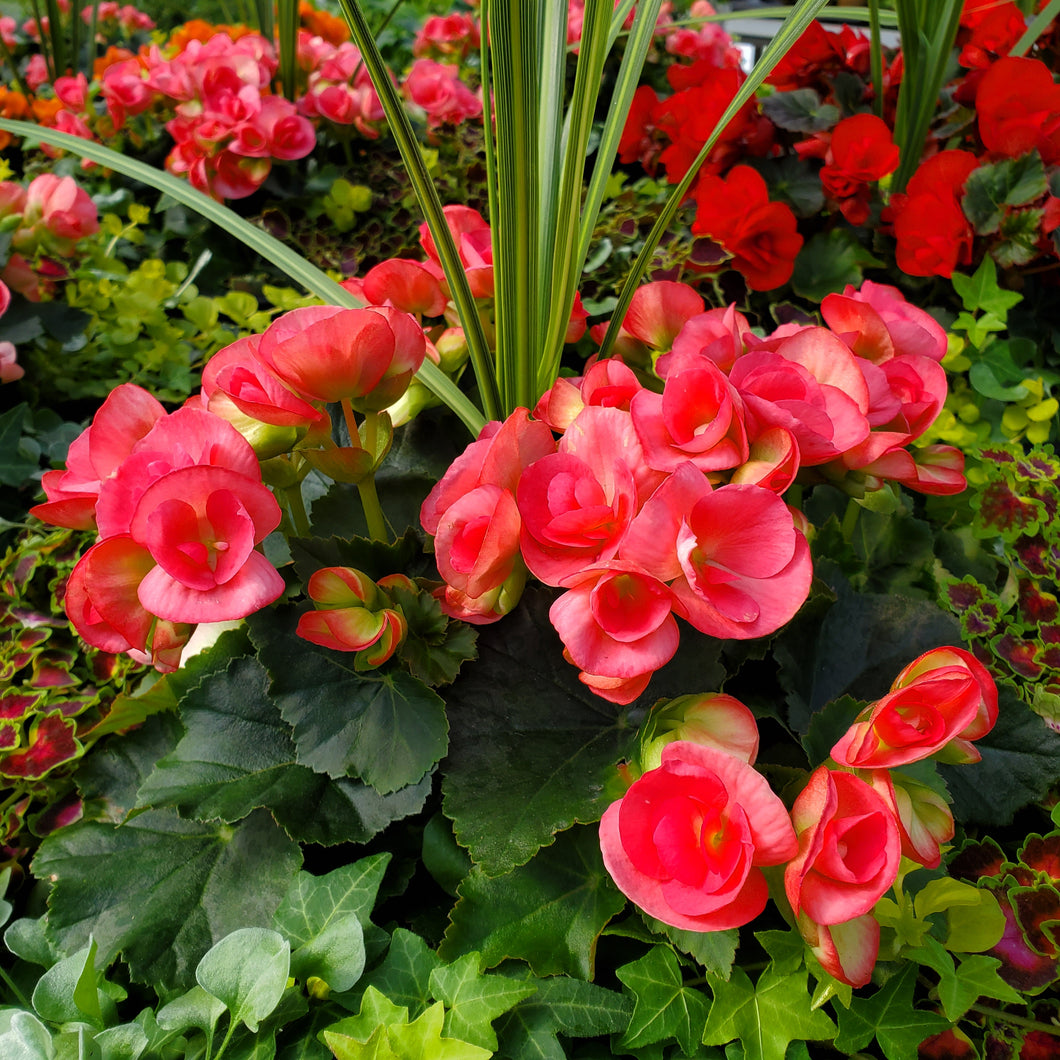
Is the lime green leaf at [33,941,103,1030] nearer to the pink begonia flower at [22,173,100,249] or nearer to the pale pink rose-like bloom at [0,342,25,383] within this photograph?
the pale pink rose-like bloom at [0,342,25,383]

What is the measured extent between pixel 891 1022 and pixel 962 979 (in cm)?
6

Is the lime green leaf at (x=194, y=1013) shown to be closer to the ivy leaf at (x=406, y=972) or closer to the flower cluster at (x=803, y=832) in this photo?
the ivy leaf at (x=406, y=972)

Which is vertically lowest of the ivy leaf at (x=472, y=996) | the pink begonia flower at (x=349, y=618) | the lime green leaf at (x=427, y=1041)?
the ivy leaf at (x=472, y=996)

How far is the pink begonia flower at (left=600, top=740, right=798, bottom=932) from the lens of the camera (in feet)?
1.45

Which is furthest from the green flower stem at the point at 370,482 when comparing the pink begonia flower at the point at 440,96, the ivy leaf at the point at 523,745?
the pink begonia flower at the point at 440,96

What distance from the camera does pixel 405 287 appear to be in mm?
748

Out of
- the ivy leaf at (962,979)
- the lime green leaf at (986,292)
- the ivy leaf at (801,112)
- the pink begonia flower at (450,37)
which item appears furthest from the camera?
the pink begonia flower at (450,37)

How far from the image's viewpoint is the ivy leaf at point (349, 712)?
0.61 metres

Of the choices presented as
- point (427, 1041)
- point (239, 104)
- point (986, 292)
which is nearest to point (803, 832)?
point (427, 1041)

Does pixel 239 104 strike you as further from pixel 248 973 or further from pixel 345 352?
pixel 248 973

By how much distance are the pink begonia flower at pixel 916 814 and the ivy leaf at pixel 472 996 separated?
0.26 m

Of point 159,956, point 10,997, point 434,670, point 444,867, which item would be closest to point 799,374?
point 434,670

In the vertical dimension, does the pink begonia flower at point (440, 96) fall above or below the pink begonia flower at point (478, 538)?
below

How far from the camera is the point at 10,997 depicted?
2.29 ft
